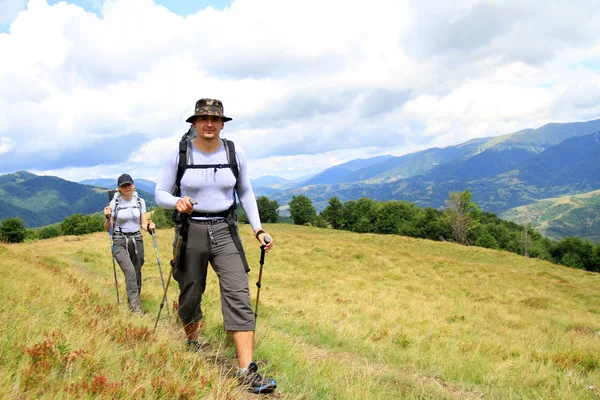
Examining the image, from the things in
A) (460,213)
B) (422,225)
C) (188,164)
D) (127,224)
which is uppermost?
(188,164)

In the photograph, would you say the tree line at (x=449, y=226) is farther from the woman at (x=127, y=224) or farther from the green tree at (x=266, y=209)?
the woman at (x=127, y=224)

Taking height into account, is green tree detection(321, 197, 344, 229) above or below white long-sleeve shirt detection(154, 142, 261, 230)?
below

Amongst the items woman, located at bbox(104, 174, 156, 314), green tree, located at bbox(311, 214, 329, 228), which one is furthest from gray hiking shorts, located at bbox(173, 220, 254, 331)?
green tree, located at bbox(311, 214, 329, 228)

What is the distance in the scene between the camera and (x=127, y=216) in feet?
26.6

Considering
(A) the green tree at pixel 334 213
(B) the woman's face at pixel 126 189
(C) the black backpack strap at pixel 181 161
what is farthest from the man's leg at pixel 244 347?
(A) the green tree at pixel 334 213

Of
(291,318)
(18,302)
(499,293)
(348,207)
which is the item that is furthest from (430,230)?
(18,302)

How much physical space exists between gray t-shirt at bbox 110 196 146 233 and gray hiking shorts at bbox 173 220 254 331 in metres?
4.16

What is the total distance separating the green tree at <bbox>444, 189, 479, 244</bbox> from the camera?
7262 cm

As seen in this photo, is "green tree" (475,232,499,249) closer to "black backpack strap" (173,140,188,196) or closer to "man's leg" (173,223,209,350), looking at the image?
"man's leg" (173,223,209,350)

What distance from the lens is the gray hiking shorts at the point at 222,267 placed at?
4230mm

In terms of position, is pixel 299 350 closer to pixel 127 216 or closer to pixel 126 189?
pixel 127 216

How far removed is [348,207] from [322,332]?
3994 inches

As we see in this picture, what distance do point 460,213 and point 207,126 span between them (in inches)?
3007

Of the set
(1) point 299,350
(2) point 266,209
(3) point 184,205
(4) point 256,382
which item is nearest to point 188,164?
(3) point 184,205
